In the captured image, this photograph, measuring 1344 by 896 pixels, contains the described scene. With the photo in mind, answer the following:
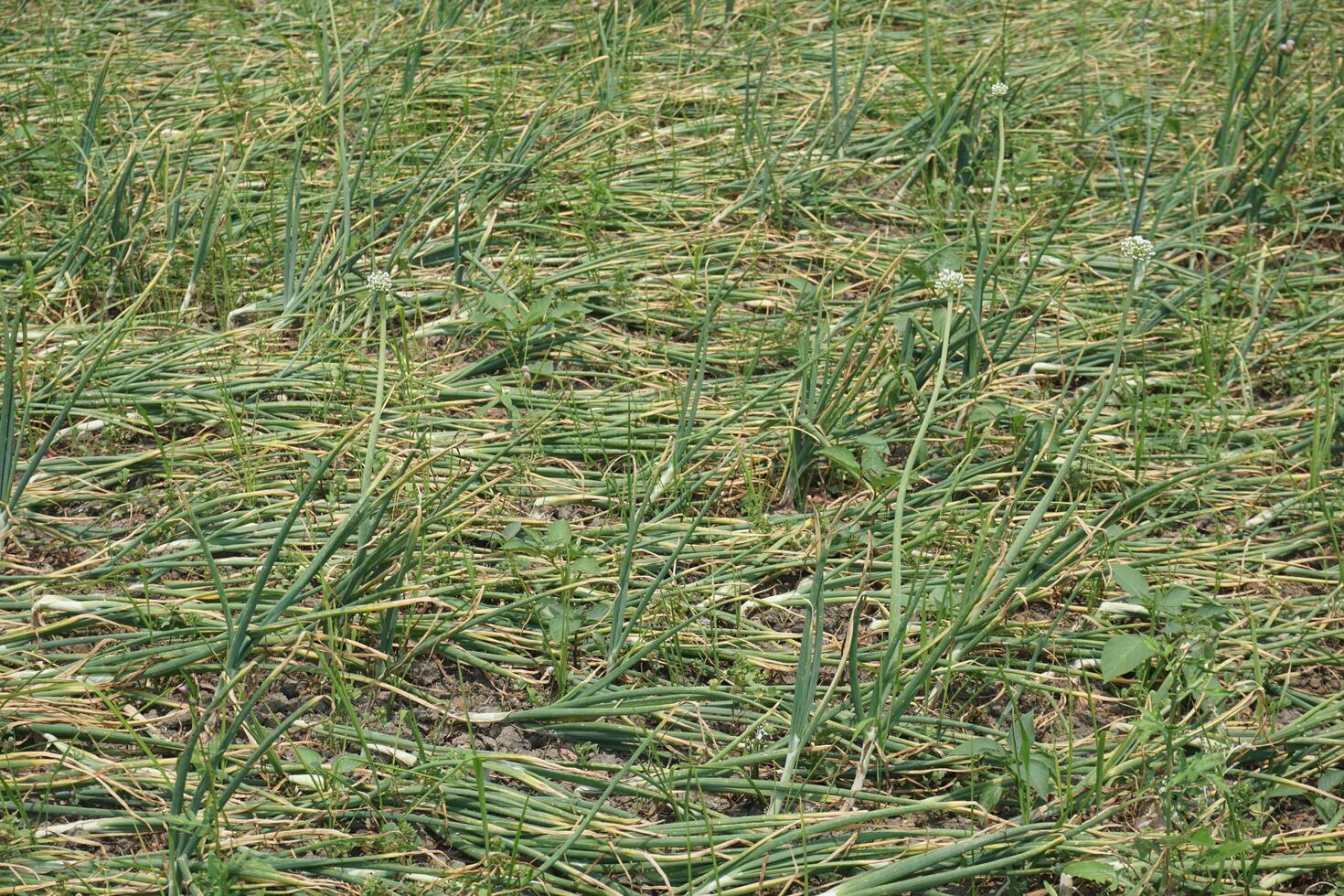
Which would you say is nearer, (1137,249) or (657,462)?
(1137,249)

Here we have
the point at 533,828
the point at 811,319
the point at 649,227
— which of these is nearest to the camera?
the point at 533,828

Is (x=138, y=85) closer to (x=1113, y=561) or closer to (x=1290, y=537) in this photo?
(x=1113, y=561)

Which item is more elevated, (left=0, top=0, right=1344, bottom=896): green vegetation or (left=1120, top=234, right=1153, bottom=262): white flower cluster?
(left=1120, top=234, right=1153, bottom=262): white flower cluster

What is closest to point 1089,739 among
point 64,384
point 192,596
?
point 192,596

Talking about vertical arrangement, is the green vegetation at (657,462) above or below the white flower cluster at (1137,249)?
below

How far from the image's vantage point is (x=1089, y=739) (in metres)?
1.92

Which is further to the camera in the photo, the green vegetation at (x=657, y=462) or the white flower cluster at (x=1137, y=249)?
the white flower cluster at (x=1137, y=249)

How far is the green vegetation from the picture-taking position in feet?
5.66

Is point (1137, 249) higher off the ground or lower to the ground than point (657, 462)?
higher

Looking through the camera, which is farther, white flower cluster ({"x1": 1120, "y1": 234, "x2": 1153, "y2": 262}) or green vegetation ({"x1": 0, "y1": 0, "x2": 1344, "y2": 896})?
white flower cluster ({"x1": 1120, "y1": 234, "x2": 1153, "y2": 262})

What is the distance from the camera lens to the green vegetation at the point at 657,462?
5.66 feet

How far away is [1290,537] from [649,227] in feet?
5.10

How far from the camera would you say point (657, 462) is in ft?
7.80

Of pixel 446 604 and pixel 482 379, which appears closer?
pixel 446 604
